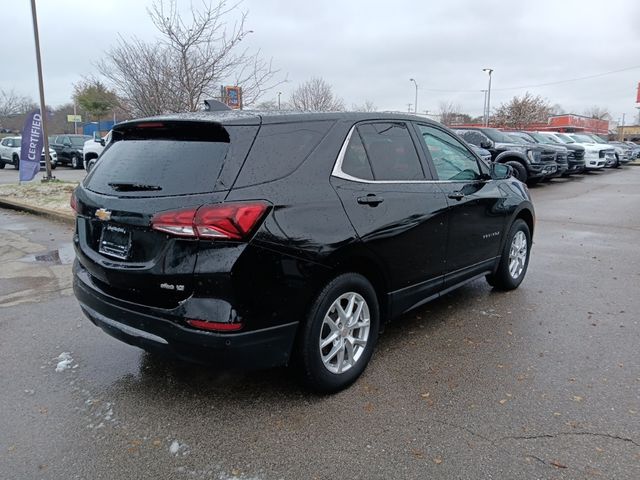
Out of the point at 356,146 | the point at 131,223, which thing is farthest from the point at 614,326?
the point at 131,223

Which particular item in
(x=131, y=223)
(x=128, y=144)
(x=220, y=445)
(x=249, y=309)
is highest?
(x=128, y=144)

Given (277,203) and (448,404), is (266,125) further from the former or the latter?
(448,404)

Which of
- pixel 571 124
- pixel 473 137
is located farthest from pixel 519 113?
pixel 473 137

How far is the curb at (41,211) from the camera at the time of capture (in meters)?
9.57

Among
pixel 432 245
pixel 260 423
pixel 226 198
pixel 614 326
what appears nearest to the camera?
pixel 226 198

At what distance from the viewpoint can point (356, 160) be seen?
3.33 m

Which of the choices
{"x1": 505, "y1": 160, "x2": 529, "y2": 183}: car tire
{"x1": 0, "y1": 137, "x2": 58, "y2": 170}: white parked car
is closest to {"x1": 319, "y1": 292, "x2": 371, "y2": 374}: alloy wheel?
{"x1": 505, "y1": 160, "x2": 529, "y2": 183}: car tire

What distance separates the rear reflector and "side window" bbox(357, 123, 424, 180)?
1434mm

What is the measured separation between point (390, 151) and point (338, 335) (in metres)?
1.38

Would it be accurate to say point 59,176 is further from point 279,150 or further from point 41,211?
point 279,150

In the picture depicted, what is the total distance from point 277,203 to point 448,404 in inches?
63.2

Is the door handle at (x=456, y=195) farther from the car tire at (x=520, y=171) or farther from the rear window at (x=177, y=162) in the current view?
the car tire at (x=520, y=171)

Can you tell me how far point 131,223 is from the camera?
2.78 metres

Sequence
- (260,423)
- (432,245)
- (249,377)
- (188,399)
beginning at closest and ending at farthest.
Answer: (260,423), (188,399), (249,377), (432,245)
